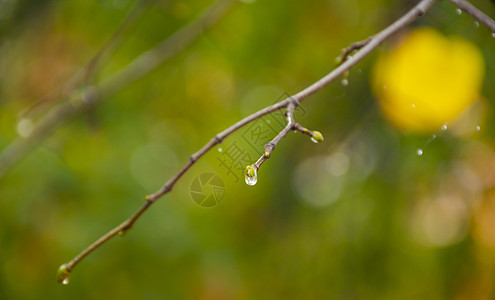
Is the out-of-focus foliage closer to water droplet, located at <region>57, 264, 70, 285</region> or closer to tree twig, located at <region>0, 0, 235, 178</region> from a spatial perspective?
tree twig, located at <region>0, 0, 235, 178</region>

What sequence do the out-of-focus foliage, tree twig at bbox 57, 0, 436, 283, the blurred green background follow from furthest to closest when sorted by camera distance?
the blurred green background
the out-of-focus foliage
tree twig at bbox 57, 0, 436, 283

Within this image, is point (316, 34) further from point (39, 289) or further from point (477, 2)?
point (39, 289)

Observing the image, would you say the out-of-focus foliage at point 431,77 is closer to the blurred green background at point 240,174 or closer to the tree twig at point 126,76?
the blurred green background at point 240,174

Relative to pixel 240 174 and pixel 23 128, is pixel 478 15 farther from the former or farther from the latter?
pixel 23 128

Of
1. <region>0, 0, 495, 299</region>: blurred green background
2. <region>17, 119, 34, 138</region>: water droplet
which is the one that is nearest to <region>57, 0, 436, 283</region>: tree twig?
<region>0, 0, 495, 299</region>: blurred green background

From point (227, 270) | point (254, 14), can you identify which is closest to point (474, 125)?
point (254, 14)

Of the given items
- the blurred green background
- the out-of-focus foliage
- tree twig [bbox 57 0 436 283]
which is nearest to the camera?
tree twig [bbox 57 0 436 283]

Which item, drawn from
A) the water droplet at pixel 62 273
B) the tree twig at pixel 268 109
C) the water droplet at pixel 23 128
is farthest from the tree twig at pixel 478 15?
the water droplet at pixel 23 128

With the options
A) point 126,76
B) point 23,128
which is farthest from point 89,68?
point 23,128
